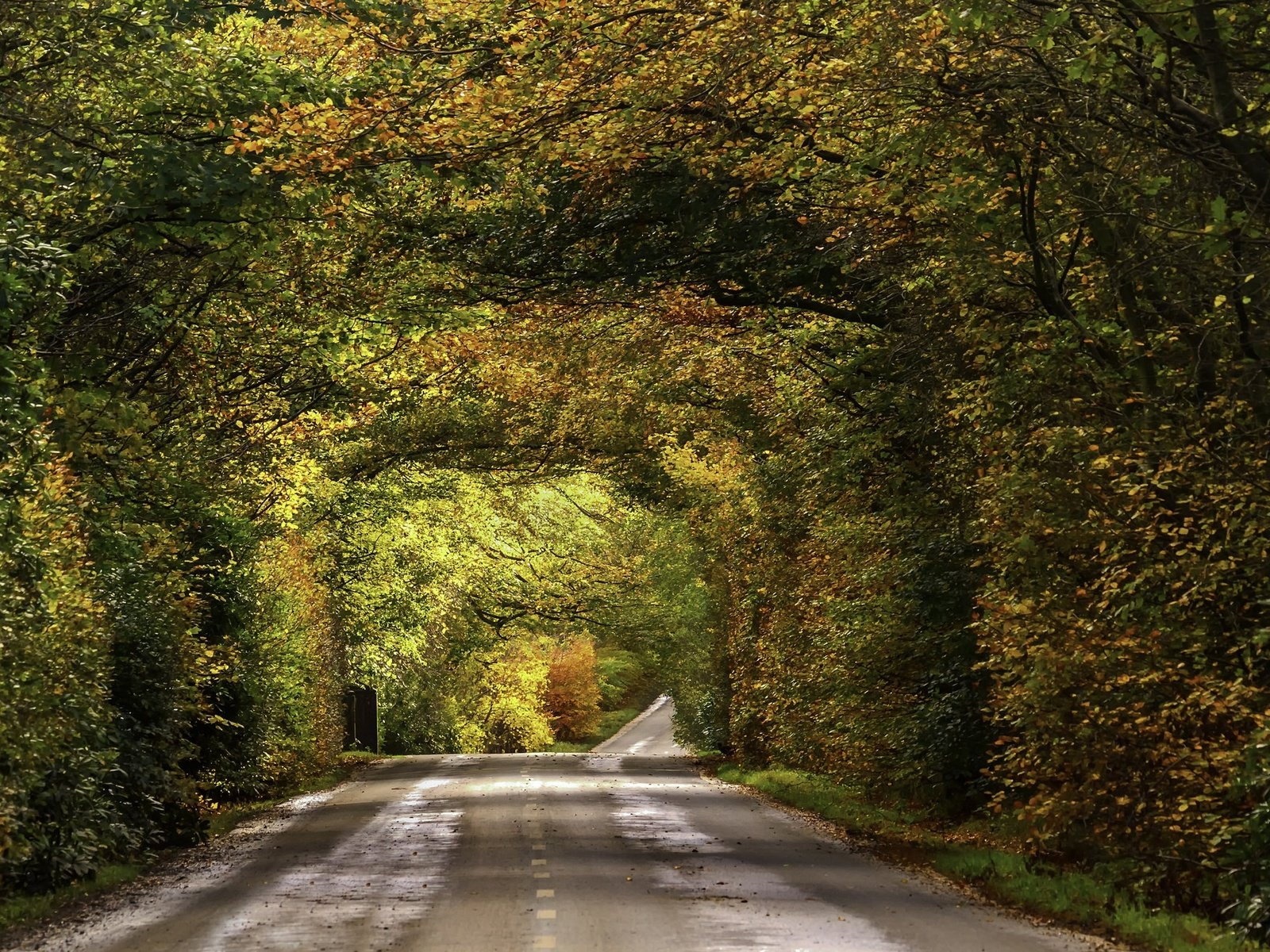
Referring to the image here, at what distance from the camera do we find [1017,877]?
15102mm

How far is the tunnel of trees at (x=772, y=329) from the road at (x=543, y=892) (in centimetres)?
133

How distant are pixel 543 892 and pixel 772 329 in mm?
12201

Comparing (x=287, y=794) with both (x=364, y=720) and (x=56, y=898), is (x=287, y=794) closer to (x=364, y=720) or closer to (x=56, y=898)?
(x=56, y=898)

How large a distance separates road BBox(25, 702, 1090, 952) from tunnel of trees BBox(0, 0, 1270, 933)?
1334 millimetres

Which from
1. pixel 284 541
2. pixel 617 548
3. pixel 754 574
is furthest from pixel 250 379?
pixel 617 548

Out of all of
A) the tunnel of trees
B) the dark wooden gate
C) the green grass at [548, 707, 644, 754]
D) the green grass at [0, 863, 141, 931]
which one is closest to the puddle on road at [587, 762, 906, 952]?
the tunnel of trees

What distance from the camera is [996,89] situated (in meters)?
13.3

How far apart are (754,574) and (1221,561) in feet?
63.3

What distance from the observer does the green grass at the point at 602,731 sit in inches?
2728

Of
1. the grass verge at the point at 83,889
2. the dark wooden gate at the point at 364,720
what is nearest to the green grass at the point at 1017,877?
the grass verge at the point at 83,889

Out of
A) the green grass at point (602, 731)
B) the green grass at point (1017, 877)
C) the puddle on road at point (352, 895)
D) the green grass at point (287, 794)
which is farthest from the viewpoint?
the green grass at point (602, 731)

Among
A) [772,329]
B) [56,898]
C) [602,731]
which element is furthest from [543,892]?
[602,731]

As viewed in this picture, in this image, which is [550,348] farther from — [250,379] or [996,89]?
[996,89]

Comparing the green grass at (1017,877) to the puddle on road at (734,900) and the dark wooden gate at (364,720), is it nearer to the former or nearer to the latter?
the puddle on road at (734,900)
